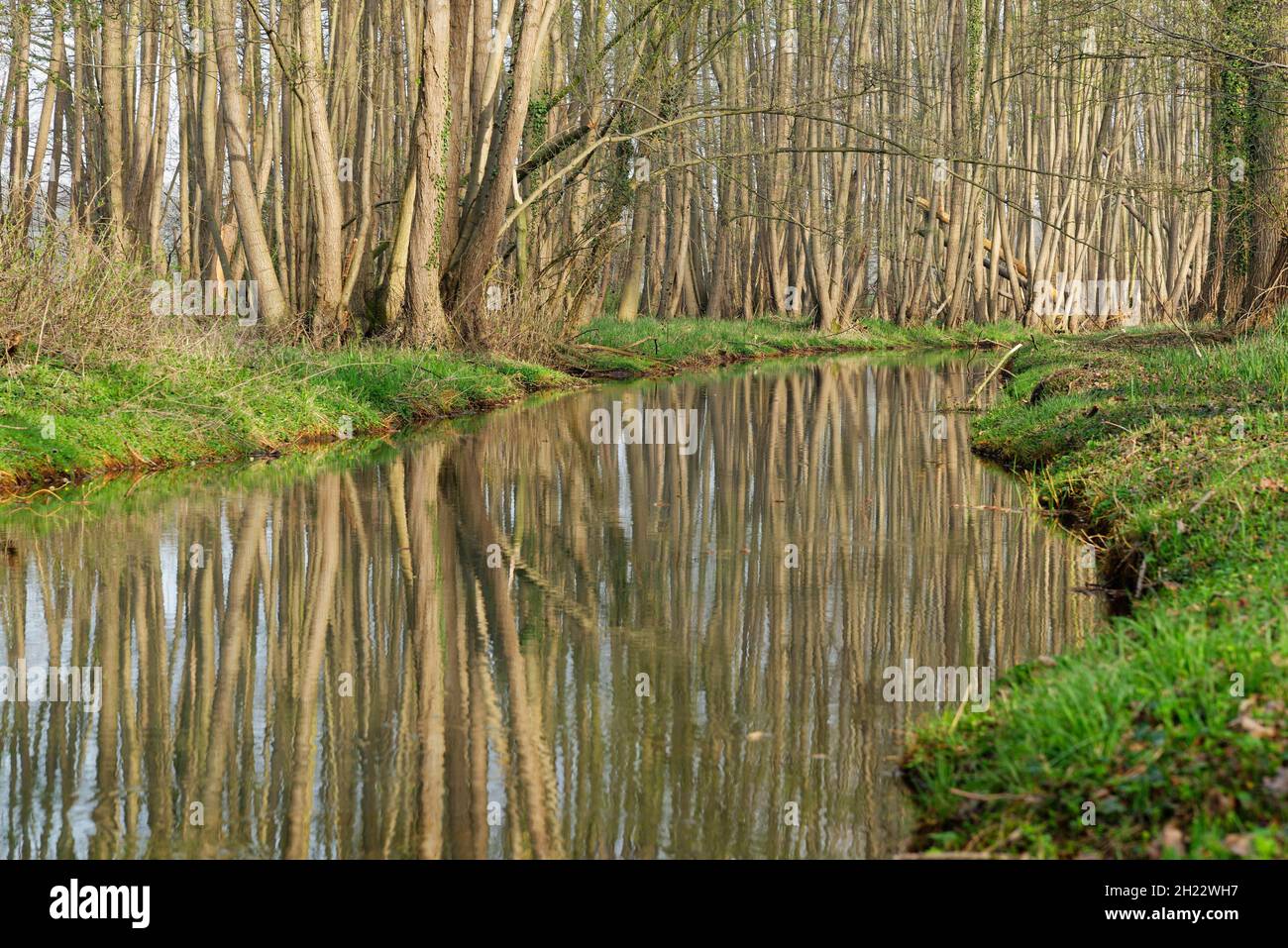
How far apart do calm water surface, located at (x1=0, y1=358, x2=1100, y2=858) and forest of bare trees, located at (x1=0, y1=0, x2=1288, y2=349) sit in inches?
180

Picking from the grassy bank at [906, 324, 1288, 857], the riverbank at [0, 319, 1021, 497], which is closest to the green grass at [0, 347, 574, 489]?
the riverbank at [0, 319, 1021, 497]

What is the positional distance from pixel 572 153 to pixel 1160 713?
25482mm

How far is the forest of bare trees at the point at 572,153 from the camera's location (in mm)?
16859

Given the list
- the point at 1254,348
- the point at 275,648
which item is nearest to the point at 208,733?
the point at 275,648

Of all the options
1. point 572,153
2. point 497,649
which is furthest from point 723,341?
point 497,649

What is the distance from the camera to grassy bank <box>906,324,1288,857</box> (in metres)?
3.67

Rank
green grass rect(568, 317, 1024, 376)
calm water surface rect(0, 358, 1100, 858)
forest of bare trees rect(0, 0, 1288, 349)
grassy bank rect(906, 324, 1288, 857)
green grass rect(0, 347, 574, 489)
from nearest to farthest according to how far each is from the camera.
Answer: grassy bank rect(906, 324, 1288, 857), calm water surface rect(0, 358, 1100, 858), green grass rect(0, 347, 574, 489), forest of bare trees rect(0, 0, 1288, 349), green grass rect(568, 317, 1024, 376)

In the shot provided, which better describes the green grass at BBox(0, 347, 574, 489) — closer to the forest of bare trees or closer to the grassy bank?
the forest of bare trees

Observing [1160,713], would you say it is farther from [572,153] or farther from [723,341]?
[723,341]

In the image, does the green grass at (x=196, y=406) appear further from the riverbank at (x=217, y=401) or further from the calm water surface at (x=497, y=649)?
the calm water surface at (x=497, y=649)

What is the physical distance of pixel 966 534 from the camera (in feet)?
29.6

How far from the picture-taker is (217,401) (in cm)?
1343

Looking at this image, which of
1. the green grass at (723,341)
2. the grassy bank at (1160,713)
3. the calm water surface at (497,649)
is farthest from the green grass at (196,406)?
the grassy bank at (1160,713)
